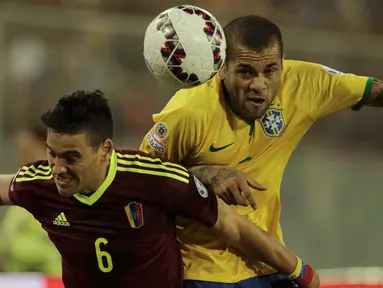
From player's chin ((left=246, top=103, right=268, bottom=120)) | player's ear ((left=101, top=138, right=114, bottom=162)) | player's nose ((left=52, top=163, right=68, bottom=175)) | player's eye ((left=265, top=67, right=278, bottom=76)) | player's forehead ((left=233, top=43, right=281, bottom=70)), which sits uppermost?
player's forehead ((left=233, top=43, right=281, bottom=70))

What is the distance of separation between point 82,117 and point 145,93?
2.98 metres

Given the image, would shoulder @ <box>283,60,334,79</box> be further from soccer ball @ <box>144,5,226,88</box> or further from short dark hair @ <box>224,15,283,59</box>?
soccer ball @ <box>144,5,226,88</box>

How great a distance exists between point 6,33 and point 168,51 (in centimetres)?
302

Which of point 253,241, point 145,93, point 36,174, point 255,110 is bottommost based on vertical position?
point 145,93

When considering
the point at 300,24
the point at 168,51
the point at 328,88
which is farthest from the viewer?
the point at 300,24

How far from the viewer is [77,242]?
2.40 m

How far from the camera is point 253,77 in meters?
2.36

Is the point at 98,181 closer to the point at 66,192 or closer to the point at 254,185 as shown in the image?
the point at 66,192

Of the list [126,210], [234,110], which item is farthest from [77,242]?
[234,110]

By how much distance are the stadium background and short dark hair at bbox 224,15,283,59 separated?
2.60 metres

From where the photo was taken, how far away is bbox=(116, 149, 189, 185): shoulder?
2.32 m

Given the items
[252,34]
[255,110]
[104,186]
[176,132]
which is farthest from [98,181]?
[252,34]

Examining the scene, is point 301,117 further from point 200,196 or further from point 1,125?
point 1,125

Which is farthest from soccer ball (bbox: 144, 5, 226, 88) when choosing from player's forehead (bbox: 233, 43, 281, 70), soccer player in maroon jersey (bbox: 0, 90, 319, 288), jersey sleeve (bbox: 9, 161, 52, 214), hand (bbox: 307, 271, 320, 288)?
hand (bbox: 307, 271, 320, 288)
